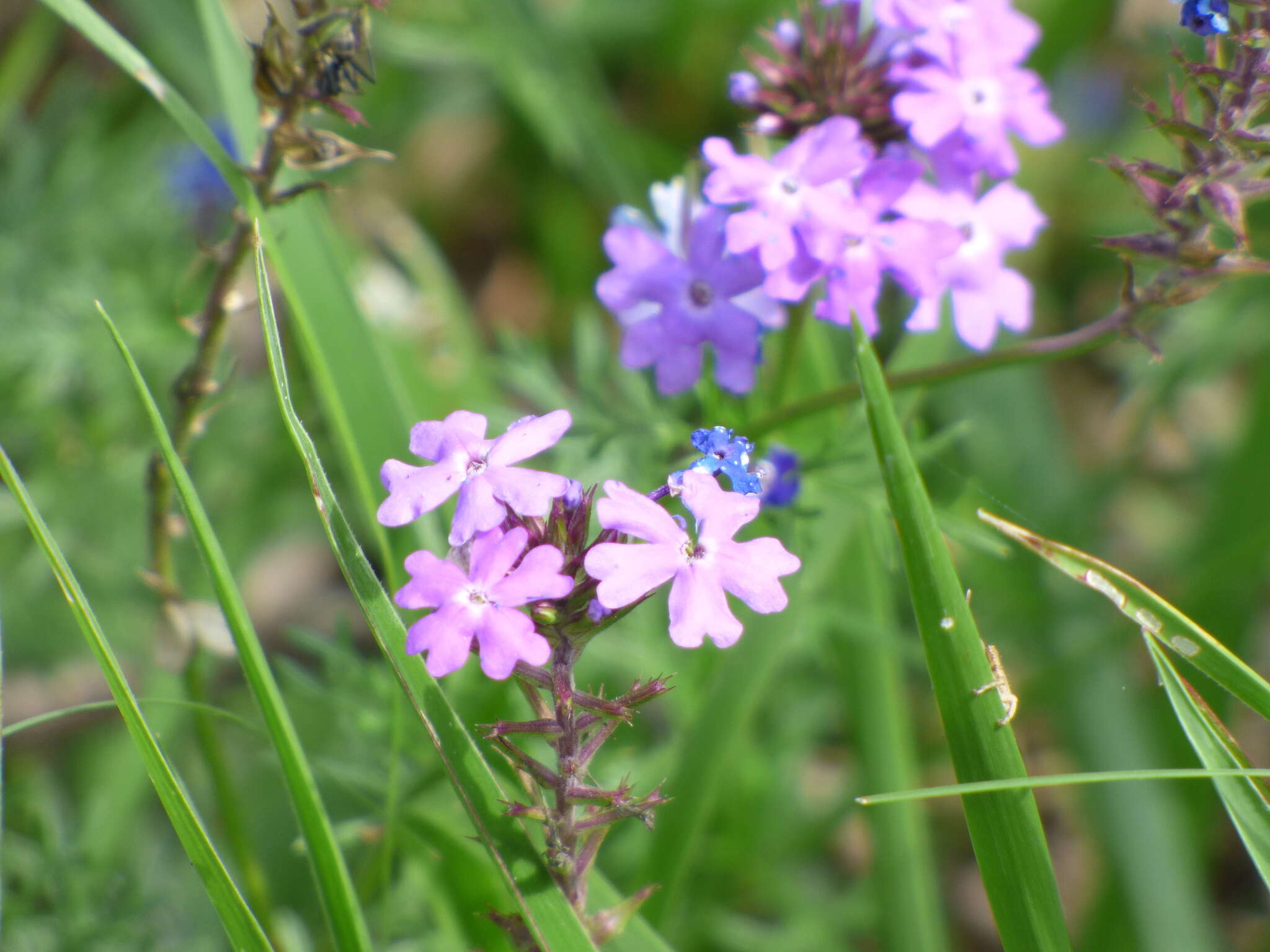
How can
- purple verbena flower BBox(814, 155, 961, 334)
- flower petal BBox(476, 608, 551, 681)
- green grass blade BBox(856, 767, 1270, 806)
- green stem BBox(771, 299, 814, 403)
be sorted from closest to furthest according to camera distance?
flower petal BBox(476, 608, 551, 681) < green grass blade BBox(856, 767, 1270, 806) < purple verbena flower BBox(814, 155, 961, 334) < green stem BBox(771, 299, 814, 403)

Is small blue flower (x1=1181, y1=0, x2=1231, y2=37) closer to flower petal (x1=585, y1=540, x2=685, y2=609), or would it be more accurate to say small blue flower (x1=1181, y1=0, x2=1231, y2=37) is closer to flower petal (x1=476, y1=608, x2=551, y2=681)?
flower petal (x1=585, y1=540, x2=685, y2=609)

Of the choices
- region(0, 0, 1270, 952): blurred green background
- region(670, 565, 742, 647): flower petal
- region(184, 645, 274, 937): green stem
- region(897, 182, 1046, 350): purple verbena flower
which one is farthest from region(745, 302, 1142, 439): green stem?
region(184, 645, 274, 937): green stem

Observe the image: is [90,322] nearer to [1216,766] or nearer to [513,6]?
[513,6]

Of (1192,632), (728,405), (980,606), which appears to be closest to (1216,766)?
(1192,632)

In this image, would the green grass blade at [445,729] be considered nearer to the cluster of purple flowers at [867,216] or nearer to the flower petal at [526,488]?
the flower petal at [526,488]

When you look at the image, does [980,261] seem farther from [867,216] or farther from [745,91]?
[745,91]

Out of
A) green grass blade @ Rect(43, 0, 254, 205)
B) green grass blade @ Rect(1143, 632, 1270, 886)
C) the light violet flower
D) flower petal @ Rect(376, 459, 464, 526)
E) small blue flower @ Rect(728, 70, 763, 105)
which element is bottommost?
green grass blade @ Rect(1143, 632, 1270, 886)
